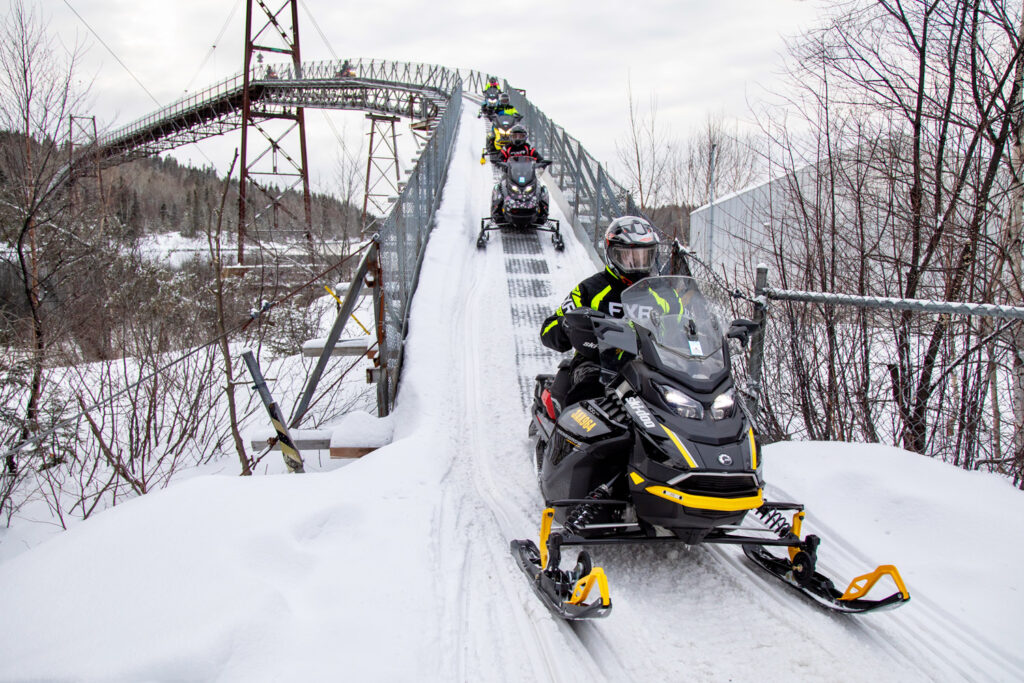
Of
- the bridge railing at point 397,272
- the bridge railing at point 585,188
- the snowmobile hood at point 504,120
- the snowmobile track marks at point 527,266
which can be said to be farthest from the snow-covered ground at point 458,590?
the snowmobile hood at point 504,120

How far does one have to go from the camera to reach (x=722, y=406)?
296cm

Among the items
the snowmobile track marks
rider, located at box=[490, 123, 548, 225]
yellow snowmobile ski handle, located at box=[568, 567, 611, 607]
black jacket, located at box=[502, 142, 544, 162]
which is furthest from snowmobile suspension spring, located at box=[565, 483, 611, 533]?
black jacket, located at box=[502, 142, 544, 162]

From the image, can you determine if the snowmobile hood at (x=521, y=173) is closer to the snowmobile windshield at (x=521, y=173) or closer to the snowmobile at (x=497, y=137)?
the snowmobile windshield at (x=521, y=173)

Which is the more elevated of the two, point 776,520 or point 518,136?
point 518,136

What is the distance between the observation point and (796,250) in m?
6.79

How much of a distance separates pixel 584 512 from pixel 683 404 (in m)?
0.75

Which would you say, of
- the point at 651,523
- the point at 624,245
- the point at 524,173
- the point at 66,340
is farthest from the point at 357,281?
the point at 524,173

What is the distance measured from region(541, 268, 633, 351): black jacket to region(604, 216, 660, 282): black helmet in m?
0.15

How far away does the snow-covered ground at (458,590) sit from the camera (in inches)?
91.0

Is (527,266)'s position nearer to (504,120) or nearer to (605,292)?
(605,292)

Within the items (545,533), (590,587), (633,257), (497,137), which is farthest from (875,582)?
(497,137)

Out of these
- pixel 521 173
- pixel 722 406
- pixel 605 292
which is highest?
pixel 521 173

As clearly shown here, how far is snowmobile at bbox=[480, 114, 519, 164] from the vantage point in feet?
53.1

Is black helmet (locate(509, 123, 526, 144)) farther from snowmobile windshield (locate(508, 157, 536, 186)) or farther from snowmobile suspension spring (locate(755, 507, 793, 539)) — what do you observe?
snowmobile suspension spring (locate(755, 507, 793, 539))
